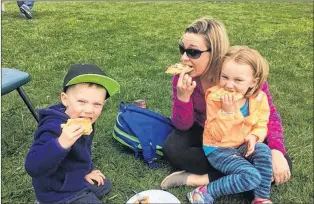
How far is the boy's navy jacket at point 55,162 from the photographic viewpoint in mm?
2293

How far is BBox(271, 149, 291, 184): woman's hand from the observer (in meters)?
2.80

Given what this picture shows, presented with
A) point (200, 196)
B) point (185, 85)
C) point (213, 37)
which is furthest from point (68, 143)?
point (213, 37)

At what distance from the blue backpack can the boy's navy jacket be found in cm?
65

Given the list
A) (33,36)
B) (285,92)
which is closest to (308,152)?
(285,92)

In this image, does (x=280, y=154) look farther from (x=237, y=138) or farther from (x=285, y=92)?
(x=285, y=92)

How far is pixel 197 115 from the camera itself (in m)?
3.20

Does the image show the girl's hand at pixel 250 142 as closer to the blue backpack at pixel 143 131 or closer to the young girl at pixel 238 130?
the young girl at pixel 238 130

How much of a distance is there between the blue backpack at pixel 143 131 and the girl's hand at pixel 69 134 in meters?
1.09

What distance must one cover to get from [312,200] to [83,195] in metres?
1.62

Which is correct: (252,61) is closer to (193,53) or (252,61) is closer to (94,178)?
(193,53)

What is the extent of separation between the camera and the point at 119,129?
3.50 metres

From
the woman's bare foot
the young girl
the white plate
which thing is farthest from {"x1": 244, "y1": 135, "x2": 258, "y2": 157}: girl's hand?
the white plate

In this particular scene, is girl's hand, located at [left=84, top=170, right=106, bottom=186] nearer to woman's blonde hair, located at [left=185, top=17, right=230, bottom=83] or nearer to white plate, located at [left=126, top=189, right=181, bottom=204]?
white plate, located at [left=126, top=189, right=181, bottom=204]

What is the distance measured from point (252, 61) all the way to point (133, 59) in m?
3.74
